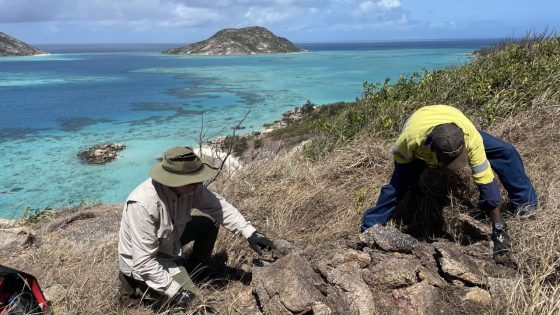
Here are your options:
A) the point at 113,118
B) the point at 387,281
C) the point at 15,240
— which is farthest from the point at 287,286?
the point at 113,118

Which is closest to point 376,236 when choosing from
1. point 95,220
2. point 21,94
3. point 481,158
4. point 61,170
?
point 481,158

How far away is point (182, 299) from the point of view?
9.47ft

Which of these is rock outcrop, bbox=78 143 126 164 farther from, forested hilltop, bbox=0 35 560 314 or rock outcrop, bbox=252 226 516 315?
rock outcrop, bbox=252 226 516 315

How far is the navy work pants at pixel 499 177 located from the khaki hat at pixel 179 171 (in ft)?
5.16

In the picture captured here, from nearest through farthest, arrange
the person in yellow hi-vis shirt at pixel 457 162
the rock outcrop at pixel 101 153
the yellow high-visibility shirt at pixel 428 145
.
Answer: the person in yellow hi-vis shirt at pixel 457 162
the yellow high-visibility shirt at pixel 428 145
the rock outcrop at pixel 101 153

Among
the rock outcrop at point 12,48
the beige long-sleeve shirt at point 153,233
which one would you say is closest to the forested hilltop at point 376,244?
the beige long-sleeve shirt at point 153,233

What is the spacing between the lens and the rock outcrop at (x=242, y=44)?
410 feet

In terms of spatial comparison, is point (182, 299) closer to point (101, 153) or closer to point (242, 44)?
point (101, 153)

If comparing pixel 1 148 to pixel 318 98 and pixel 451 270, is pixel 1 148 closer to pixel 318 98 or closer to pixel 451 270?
pixel 318 98

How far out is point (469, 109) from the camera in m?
5.75

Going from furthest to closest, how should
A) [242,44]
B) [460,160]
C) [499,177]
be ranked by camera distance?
[242,44] < [499,177] < [460,160]

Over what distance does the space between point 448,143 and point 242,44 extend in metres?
129

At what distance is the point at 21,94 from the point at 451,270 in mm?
51091

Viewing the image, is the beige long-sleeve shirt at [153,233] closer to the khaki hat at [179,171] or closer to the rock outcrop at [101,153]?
the khaki hat at [179,171]
